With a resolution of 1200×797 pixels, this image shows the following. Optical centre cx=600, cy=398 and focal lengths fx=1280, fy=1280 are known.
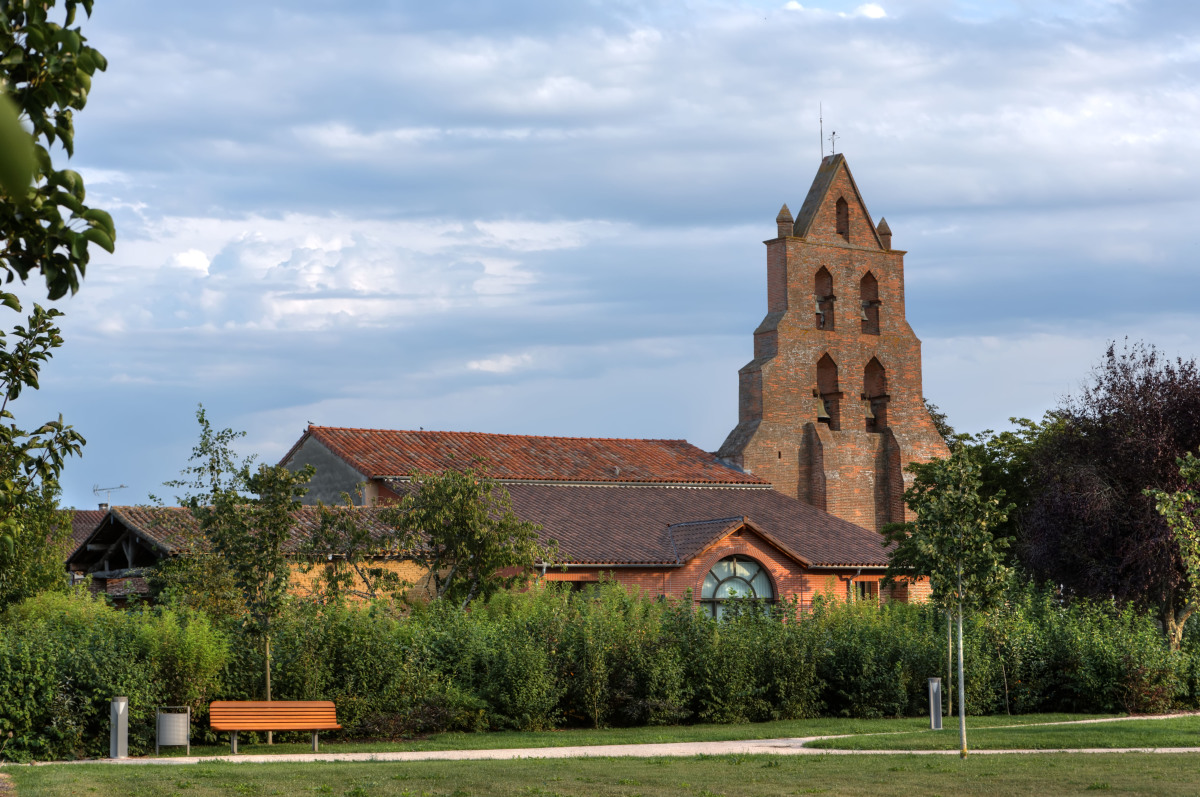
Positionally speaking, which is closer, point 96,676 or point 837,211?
point 96,676

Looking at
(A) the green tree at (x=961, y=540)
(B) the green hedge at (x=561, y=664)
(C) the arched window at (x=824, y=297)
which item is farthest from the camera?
(C) the arched window at (x=824, y=297)

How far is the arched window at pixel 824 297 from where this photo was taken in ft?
166

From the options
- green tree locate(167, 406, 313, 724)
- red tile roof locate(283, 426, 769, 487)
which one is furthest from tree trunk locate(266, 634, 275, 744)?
red tile roof locate(283, 426, 769, 487)

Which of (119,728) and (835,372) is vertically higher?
(835,372)

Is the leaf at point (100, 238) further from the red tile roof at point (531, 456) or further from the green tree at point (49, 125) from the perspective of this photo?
the red tile roof at point (531, 456)

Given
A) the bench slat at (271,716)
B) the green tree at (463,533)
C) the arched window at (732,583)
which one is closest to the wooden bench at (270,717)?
the bench slat at (271,716)

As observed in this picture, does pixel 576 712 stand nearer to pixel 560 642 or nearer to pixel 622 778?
pixel 560 642

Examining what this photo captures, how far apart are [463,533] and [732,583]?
1153 centimetres

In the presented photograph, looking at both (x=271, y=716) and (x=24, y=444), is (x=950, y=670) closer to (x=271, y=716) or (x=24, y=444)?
(x=271, y=716)

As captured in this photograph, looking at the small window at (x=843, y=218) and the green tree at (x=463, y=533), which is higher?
the small window at (x=843, y=218)

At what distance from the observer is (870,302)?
2066 inches

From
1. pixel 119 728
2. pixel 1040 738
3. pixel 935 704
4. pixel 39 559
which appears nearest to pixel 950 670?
pixel 935 704

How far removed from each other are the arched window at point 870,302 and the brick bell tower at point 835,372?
0.05 meters

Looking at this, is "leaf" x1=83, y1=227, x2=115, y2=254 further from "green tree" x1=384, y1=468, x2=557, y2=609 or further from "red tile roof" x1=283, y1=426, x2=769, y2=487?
"red tile roof" x1=283, y1=426, x2=769, y2=487
